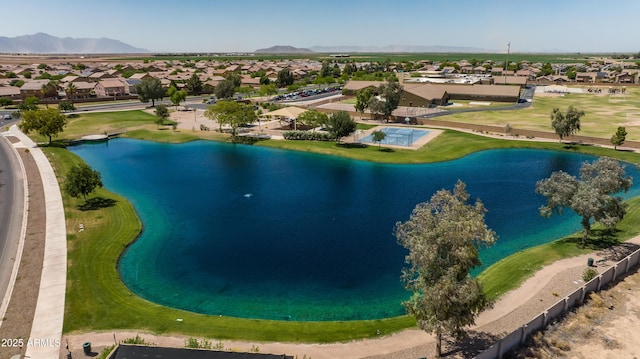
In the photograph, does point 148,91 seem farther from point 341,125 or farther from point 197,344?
point 197,344

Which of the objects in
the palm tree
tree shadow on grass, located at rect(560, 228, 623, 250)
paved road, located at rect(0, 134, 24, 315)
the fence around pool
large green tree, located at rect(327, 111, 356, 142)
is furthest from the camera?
the palm tree

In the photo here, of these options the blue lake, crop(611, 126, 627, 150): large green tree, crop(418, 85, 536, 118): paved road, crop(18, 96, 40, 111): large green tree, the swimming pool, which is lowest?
the blue lake

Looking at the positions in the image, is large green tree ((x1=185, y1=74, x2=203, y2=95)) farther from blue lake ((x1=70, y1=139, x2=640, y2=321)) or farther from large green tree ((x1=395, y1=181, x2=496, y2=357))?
large green tree ((x1=395, y1=181, x2=496, y2=357))

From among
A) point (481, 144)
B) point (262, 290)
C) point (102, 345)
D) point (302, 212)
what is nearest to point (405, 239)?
point (262, 290)

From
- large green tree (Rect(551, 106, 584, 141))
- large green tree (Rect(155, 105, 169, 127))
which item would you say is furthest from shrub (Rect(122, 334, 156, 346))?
large green tree (Rect(155, 105, 169, 127))

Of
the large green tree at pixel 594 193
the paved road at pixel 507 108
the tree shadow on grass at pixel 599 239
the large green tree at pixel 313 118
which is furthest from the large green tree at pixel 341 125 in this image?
the tree shadow on grass at pixel 599 239

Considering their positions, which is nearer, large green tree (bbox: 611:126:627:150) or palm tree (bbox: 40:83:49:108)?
large green tree (bbox: 611:126:627:150)

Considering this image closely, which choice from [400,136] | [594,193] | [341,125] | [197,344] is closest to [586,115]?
[400,136]
